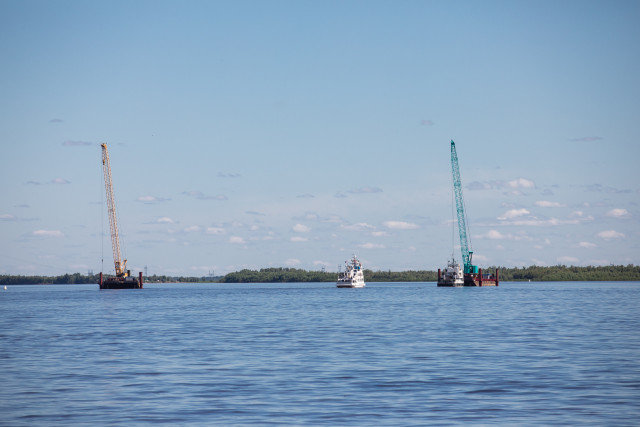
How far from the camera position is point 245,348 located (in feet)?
169

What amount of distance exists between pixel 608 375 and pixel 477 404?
35.9 feet

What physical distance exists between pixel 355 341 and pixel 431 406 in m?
27.2

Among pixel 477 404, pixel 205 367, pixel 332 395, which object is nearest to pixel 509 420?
pixel 477 404

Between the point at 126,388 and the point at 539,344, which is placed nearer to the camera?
the point at 126,388

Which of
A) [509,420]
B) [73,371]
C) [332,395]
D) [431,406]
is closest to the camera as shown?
[509,420]

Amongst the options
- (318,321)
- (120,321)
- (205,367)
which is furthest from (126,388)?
(120,321)

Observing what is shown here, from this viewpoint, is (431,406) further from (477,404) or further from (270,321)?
(270,321)

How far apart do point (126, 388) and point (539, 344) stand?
99.3 feet

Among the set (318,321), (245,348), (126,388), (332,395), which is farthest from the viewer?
(318,321)

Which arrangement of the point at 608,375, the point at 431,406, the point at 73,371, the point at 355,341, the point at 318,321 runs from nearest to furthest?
the point at 431,406, the point at 608,375, the point at 73,371, the point at 355,341, the point at 318,321

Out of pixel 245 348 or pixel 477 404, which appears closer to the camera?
pixel 477 404

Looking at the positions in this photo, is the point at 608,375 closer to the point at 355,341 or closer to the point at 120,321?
the point at 355,341

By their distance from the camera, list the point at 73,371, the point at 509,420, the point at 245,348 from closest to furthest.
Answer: the point at 509,420 < the point at 73,371 < the point at 245,348

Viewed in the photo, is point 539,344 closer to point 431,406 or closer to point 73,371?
point 431,406
